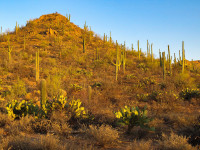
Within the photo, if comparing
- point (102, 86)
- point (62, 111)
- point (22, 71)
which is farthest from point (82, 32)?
point (62, 111)

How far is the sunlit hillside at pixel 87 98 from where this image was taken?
13.0ft

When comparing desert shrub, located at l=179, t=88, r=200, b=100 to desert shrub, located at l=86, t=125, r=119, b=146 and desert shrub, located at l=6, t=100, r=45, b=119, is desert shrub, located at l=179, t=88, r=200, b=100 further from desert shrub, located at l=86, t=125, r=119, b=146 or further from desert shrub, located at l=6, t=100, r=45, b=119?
desert shrub, located at l=6, t=100, r=45, b=119

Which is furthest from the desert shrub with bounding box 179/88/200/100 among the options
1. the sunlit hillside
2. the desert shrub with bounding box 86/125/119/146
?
the desert shrub with bounding box 86/125/119/146

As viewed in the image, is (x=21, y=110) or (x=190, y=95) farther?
(x=190, y=95)

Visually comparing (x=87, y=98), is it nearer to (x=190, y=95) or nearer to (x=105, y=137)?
(x=105, y=137)

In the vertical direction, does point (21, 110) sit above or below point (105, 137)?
above

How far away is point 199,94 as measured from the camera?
955 cm

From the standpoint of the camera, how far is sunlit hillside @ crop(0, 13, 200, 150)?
3.98 m

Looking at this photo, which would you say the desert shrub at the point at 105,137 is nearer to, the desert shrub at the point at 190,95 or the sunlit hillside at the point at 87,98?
the sunlit hillside at the point at 87,98

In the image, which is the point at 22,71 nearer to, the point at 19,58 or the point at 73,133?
the point at 19,58

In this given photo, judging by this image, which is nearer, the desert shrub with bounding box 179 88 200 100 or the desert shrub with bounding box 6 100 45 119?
the desert shrub with bounding box 6 100 45 119

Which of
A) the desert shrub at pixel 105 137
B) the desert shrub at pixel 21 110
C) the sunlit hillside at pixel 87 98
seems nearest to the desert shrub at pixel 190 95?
the sunlit hillside at pixel 87 98

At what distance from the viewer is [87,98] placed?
8.90 m

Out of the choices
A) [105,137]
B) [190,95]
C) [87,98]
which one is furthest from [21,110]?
[190,95]
